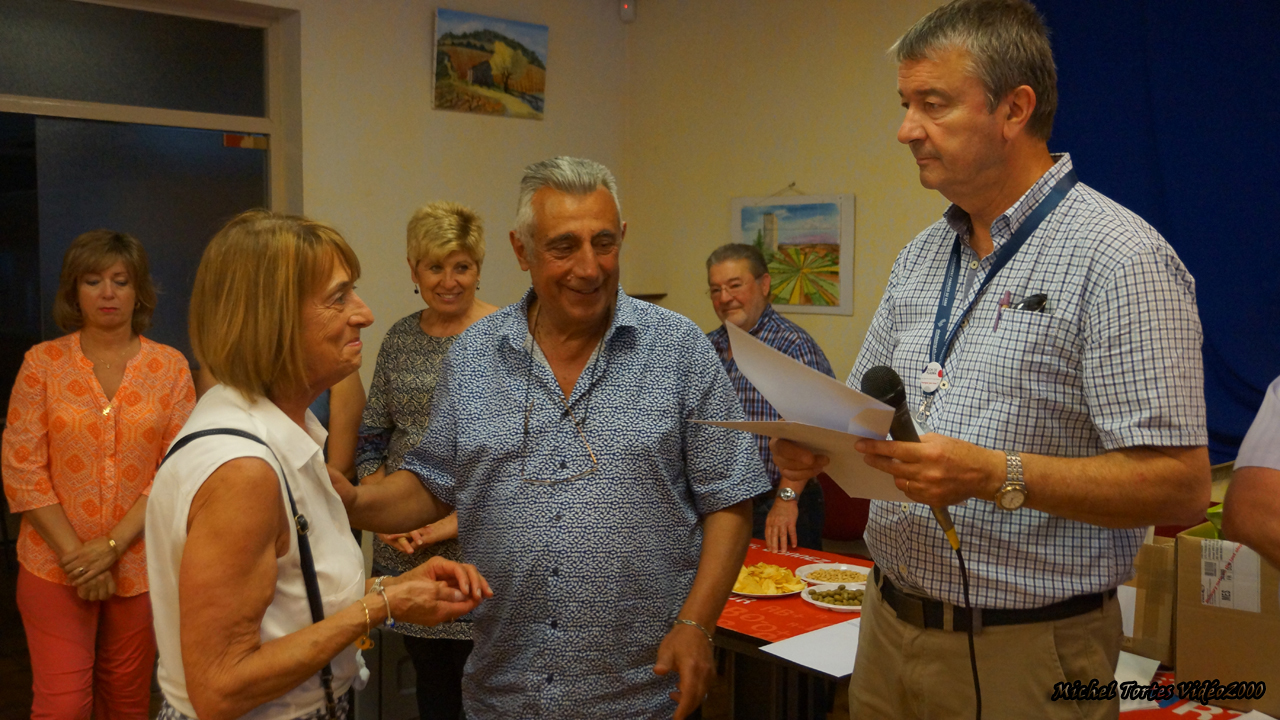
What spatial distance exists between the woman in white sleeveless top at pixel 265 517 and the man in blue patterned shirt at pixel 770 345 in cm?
175

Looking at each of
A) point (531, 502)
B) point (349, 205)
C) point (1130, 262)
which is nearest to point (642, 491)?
point (531, 502)

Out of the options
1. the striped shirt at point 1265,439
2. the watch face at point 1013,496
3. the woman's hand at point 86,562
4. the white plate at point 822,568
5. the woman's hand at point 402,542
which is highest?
the striped shirt at point 1265,439

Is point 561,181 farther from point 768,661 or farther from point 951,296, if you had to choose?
point 768,661

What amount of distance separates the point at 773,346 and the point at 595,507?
6.96 ft

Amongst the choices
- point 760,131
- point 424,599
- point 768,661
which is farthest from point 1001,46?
point 760,131

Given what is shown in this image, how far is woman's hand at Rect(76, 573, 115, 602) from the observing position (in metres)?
3.20

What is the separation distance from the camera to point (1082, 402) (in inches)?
57.7

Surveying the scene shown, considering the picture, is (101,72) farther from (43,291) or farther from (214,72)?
(43,291)

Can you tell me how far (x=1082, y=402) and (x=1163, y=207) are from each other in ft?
9.05

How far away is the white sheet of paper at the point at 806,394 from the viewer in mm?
1232

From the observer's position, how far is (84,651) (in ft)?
10.7

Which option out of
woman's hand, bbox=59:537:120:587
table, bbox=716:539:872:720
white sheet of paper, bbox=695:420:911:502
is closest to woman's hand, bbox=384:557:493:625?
white sheet of paper, bbox=695:420:911:502

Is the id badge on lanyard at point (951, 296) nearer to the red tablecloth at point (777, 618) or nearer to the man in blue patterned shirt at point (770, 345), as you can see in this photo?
the red tablecloth at point (777, 618)

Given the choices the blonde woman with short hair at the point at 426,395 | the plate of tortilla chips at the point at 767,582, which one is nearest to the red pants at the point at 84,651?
the blonde woman with short hair at the point at 426,395
